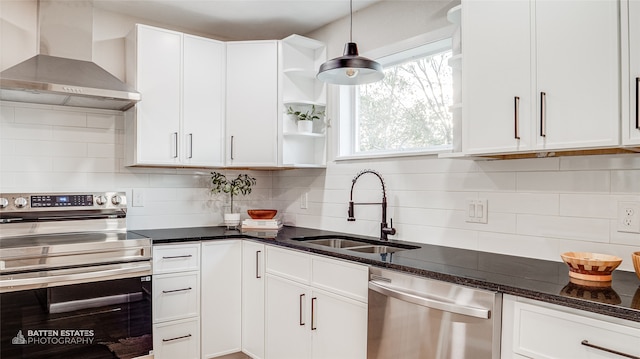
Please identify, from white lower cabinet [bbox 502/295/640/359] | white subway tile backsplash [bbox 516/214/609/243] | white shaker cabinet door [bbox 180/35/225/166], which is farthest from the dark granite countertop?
white shaker cabinet door [bbox 180/35/225/166]

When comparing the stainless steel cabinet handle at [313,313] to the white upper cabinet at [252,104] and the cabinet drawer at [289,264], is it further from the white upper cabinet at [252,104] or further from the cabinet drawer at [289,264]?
the white upper cabinet at [252,104]

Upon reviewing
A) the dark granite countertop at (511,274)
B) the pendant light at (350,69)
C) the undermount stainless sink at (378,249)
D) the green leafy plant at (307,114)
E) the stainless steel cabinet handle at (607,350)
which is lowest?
the stainless steel cabinet handle at (607,350)

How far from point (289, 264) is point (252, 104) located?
130 cm

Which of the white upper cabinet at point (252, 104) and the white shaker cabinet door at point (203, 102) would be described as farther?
the white upper cabinet at point (252, 104)

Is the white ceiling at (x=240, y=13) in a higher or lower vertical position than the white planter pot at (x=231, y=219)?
higher

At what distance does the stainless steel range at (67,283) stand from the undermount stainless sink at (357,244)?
3.36 ft

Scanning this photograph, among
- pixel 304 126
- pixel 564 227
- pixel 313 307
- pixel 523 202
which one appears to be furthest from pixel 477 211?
pixel 304 126

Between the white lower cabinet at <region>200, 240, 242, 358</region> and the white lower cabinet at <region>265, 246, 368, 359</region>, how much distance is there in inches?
12.7

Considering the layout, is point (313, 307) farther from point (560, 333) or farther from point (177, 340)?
point (560, 333)

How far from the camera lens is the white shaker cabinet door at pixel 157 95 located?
2.92 m

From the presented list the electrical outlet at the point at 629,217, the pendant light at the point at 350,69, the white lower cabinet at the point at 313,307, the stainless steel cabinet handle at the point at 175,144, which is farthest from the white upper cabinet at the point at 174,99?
the electrical outlet at the point at 629,217

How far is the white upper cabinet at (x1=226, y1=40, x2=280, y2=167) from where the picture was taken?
3205 mm

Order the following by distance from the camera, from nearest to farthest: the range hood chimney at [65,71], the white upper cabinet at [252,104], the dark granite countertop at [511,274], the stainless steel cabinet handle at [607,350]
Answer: the stainless steel cabinet handle at [607,350]
the dark granite countertop at [511,274]
the range hood chimney at [65,71]
the white upper cabinet at [252,104]

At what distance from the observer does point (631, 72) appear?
1.50 meters
